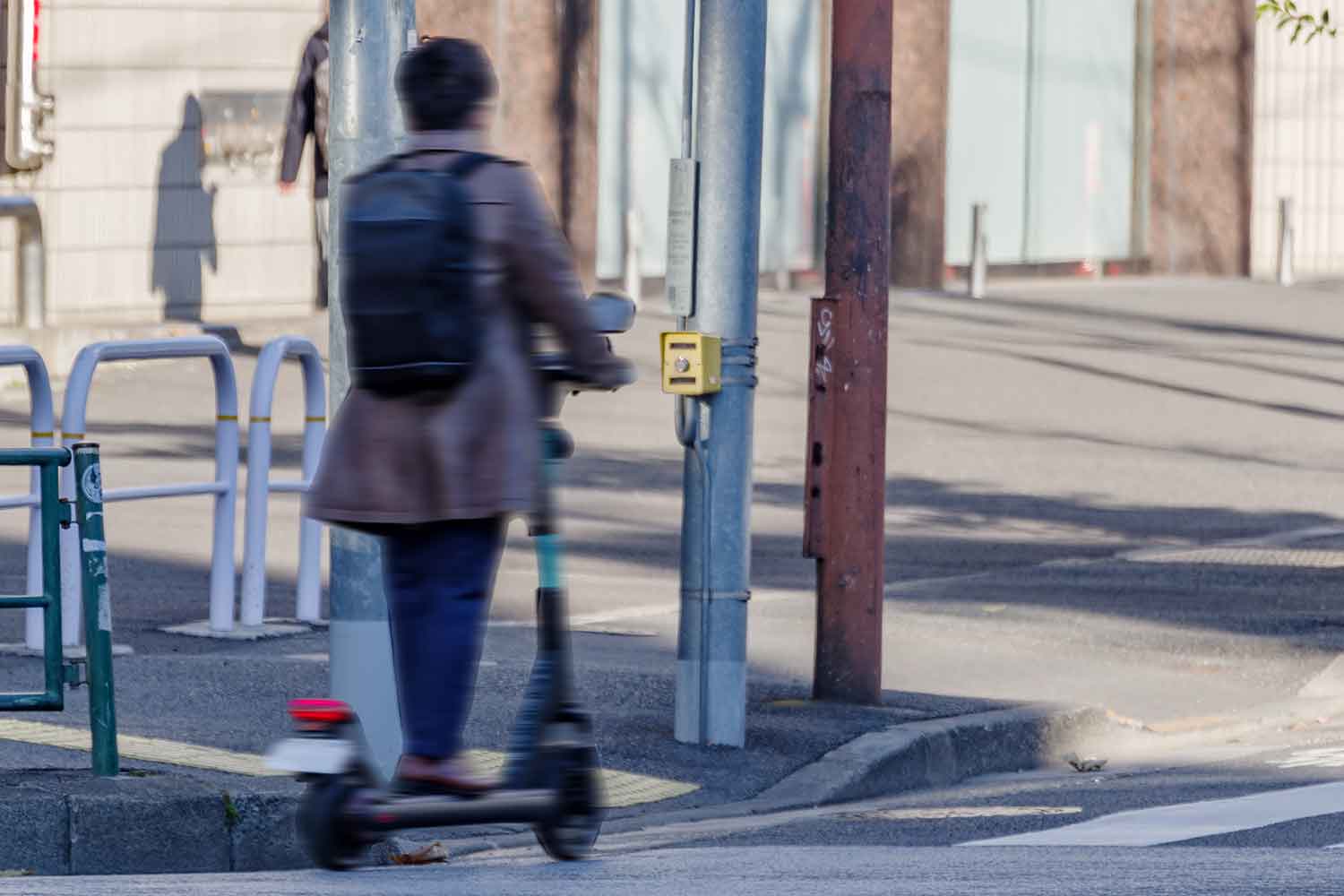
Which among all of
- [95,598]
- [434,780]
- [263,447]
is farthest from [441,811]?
[263,447]

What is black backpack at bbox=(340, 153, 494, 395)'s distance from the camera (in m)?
5.69

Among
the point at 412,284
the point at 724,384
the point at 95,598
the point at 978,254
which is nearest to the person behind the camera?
the point at 412,284

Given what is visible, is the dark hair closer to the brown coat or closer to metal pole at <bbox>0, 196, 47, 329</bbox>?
the brown coat

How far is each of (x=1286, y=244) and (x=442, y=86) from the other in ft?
80.5

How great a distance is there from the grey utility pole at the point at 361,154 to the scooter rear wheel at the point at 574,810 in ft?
4.53

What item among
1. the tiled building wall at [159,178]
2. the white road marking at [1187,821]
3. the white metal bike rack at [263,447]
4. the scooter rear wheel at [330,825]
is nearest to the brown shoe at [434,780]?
the scooter rear wheel at [330,825]

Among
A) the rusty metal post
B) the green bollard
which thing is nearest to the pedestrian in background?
the rusty metal post

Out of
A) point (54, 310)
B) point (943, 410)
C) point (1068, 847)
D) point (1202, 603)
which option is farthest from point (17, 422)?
point (1068, 847)

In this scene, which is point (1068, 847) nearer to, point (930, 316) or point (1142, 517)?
point (1142, 517)

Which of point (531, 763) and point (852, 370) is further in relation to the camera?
point (852, 370)

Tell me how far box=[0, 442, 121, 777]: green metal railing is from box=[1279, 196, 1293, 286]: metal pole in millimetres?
22978

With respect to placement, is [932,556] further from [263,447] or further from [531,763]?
[531,763]

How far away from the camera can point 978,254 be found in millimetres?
25938

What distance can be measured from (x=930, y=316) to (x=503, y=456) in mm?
18386
